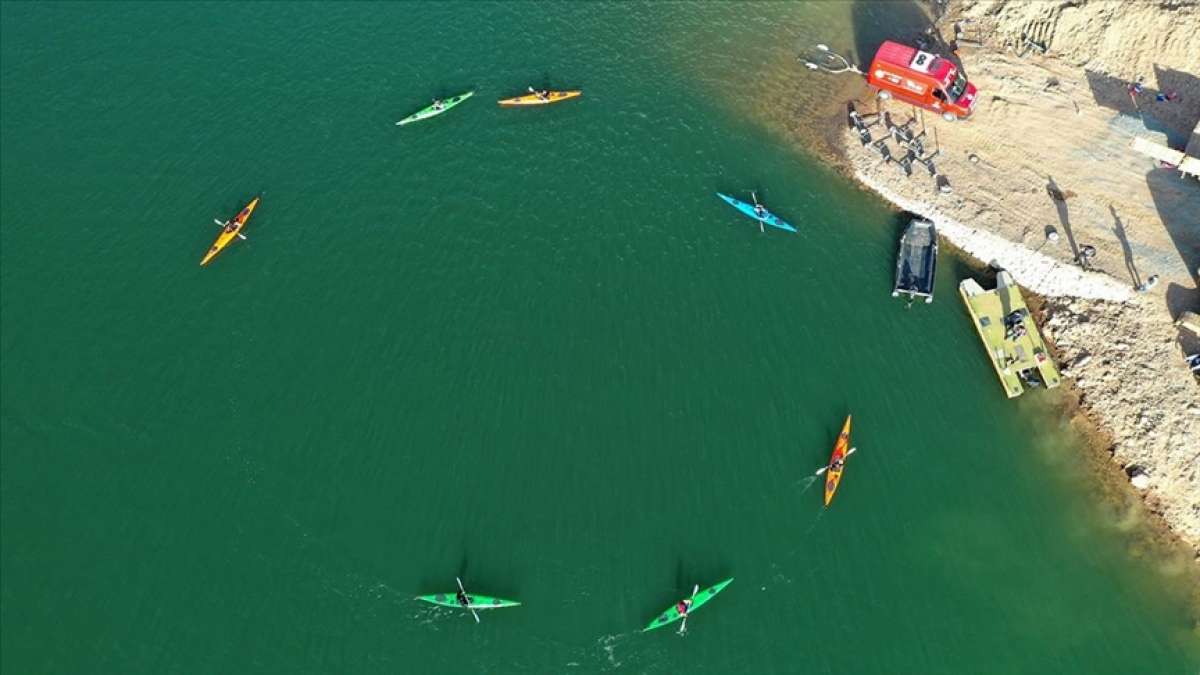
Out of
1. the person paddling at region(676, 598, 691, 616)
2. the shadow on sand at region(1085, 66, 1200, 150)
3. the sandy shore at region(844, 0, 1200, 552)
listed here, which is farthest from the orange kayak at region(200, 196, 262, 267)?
the shadow on sand at region(1085, 66, 1200, 150)

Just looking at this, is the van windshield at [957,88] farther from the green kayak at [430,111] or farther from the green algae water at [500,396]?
the green kayak at [430,111]

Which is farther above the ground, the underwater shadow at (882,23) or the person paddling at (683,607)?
the underwater shadow at (882,23)

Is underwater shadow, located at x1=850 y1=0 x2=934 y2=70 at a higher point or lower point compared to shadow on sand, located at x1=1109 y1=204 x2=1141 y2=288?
higher

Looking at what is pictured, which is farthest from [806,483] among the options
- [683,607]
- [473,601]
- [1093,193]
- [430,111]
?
[430,111]

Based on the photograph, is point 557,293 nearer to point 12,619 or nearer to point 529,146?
point 529,146

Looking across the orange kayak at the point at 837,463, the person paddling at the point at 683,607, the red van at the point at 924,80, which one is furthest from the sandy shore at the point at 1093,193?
the person paddling at the point at 683,607

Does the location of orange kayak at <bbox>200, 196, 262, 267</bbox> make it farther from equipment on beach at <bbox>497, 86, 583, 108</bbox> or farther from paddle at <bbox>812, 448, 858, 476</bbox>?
paddle at <bbox>812, 448, 858, 476</bbox>
